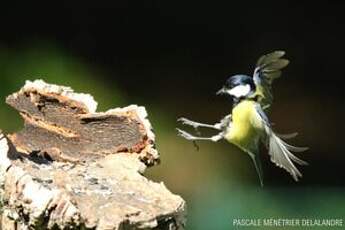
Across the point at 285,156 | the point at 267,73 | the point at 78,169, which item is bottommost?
the point at 78,169

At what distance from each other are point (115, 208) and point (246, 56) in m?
1.21

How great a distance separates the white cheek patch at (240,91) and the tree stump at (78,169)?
64 centimetres

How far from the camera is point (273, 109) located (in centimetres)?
281

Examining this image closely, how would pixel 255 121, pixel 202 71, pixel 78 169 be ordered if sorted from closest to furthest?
pixel 78 169 → pixel 255 121 → pixel 202 71

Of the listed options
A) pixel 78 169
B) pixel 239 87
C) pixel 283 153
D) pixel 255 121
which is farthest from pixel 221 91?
pixel 78 169

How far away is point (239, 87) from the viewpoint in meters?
2.76

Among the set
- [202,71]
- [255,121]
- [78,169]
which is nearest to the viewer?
[78,169]

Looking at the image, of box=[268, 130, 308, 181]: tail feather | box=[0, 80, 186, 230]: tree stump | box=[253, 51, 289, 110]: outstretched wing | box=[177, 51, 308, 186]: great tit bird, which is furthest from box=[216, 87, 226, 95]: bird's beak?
box=[0, 80, 186, 230]: tree stump

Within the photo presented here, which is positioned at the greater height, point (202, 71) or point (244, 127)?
point (202, 71)

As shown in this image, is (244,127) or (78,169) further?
(244,127)

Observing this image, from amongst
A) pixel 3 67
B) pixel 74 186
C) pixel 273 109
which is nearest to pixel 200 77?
pixel 273 109

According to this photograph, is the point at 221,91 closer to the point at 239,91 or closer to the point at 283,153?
the point at 239,91

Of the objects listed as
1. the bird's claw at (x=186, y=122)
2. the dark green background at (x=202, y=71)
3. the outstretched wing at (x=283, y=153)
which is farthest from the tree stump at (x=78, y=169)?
the outstretched wing at (x=283, y=153)

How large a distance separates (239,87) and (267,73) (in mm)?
117
